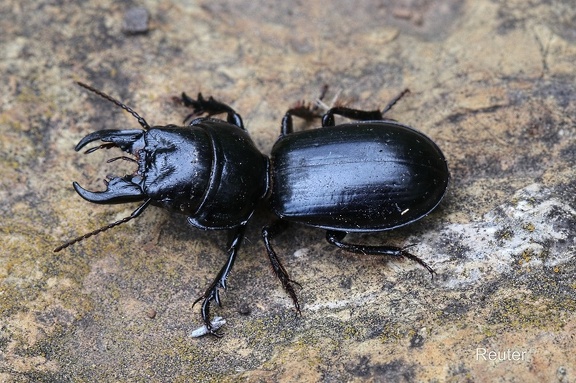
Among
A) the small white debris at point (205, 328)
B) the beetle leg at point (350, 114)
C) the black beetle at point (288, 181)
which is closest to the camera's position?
the small white debris at point (205, 328)

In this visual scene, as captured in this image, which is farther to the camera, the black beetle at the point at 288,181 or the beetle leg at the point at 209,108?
the beetle leg at the point at 209,108

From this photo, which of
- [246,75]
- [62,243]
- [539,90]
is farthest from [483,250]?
[62,243]

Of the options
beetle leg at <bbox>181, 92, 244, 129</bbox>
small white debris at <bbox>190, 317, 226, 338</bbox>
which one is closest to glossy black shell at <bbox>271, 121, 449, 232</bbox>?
beetle leg at <bbox>181, 92, 244, 129</bbox>

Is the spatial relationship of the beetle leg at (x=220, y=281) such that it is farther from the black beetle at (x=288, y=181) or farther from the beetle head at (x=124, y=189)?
the beetle head at (x=124, y=189)

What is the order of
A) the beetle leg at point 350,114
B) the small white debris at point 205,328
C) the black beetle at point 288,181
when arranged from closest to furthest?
1. the small white debris at point 205,328
2. the black beetle at point 288,181
3. the beetle leg at point 350,114

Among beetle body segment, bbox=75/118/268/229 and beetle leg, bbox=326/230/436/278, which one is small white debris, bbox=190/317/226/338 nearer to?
beetle body segment, bbox=75/118/268/229

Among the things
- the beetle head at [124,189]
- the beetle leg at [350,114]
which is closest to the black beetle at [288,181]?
the beetle head at [124,189]

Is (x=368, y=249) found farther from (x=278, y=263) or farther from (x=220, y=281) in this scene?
(x=220, y=281)
